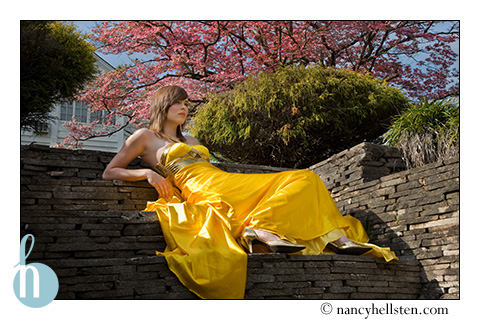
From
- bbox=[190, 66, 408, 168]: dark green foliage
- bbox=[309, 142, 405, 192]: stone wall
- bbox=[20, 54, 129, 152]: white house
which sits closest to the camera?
bbox=[309, 142, 405, 192]: stone wall

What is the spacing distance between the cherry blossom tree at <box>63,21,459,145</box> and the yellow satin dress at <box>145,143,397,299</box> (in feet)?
9.59

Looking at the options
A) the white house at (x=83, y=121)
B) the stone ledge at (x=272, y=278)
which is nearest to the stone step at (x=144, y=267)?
the stone ledge at (x=272, y=278)

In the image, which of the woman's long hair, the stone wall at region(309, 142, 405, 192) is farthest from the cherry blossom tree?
the stone wall at region(309, 142, 405, 192)

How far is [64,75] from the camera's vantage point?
4152 mm

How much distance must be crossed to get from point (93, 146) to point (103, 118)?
47cm

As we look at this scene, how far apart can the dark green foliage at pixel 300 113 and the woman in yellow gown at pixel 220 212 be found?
161 cm

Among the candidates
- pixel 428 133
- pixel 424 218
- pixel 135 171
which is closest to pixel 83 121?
pixel 135 171

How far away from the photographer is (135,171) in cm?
337

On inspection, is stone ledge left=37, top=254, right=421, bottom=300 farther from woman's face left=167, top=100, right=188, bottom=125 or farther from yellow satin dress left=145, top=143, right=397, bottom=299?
woman's face left=167, top=100, right=188, bottom=125

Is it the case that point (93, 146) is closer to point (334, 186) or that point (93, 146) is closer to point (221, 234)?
point (334, 186)

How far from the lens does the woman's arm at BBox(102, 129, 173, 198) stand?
10.8 feet
